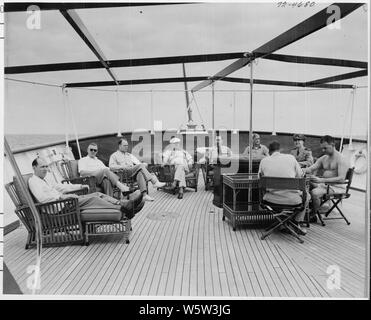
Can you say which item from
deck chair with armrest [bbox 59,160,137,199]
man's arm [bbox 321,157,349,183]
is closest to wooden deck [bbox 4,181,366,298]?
man's arm [bbox 321,157,349,183]

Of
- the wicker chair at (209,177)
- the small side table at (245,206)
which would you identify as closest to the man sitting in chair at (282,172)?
the small side table at (245,206)

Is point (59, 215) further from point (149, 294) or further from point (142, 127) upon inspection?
point (142, 127)

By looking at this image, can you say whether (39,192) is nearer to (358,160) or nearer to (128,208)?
(128,208)

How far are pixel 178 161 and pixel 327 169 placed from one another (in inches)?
89.8

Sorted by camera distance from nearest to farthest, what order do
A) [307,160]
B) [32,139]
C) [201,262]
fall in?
[201,262] < [32,139] < [307,160]

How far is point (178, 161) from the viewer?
518 cm

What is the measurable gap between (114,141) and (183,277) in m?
5.18

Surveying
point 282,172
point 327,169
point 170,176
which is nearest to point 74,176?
point 170,176

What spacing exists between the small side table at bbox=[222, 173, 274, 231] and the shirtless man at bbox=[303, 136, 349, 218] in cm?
59

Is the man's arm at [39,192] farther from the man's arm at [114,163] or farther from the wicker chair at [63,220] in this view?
the man's arm at [114,163]

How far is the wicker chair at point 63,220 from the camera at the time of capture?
291 cm

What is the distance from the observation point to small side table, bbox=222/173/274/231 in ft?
11.3

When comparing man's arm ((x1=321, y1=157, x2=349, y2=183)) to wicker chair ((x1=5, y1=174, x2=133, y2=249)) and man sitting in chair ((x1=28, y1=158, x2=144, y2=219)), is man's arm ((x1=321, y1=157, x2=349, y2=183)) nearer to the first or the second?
man sitting in chair ((x1=28, y1=158, x2=144, y2=219))

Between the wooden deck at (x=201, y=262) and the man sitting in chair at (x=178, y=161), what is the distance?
4.73ft
